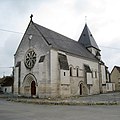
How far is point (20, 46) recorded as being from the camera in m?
33.2

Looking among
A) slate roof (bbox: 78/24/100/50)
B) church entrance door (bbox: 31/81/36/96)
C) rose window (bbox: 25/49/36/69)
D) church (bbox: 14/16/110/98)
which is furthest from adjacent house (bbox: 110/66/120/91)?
rose window (bbox: 25/49/36/69)

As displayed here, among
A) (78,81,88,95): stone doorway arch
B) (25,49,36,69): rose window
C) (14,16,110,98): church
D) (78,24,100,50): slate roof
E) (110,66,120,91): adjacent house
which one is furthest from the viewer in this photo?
(110,66,120,91): adjacent house

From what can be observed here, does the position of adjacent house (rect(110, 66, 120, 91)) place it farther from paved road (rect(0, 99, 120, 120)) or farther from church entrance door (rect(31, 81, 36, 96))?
paved road (rect(0, 99, 120, 120))

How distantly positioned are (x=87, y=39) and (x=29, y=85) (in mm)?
19964

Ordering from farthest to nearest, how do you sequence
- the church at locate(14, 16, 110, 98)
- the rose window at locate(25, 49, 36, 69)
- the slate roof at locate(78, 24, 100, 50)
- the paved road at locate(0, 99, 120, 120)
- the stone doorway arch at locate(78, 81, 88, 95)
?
the slate roof at locate(78, 24, 100, 50) < the stone doorway arch at locate(78, 81, 88, 95) < the rose window at locate(25, 49, 36, 69) < the church at locate(14, 16, 110, 98) < the paved road at locate(0, 99, 120, 120)

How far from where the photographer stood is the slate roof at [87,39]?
4541 centimetres

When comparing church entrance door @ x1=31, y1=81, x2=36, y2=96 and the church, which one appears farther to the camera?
church entrance door @ x1=31, y1=81, x2=36, y2=96

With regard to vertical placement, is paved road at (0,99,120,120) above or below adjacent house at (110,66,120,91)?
below

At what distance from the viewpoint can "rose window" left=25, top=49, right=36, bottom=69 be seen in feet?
101

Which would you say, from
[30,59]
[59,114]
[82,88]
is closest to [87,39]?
[82,88]

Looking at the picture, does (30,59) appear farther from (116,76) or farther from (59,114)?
(116,76)

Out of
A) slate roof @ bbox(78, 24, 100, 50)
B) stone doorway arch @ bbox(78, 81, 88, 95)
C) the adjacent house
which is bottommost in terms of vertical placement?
stone doorway arch @ bbox(78, 81, 88, 95)

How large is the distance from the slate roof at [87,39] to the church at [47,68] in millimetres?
7746

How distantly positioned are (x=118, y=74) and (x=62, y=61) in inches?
1327
